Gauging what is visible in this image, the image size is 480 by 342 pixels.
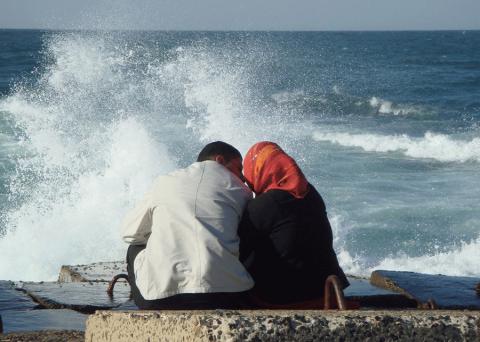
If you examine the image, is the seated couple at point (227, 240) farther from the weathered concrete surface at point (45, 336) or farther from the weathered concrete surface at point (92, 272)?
the weathered concrete surface at point (92, 272)

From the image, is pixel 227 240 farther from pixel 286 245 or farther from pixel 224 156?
pixel 224 156

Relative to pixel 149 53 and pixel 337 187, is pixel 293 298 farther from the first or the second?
pixel 149 53

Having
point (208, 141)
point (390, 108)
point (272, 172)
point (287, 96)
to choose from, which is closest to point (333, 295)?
point (272, 172)

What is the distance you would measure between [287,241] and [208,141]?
14.0 metres

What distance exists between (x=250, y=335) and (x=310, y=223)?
1284 millimetres

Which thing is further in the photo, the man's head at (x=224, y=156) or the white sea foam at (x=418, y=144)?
the white sea foam at (x=418, y=144)

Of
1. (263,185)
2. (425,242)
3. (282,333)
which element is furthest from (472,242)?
(282,333)

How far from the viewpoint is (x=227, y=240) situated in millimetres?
3939

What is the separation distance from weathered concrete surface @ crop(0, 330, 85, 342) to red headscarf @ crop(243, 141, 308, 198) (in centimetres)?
104

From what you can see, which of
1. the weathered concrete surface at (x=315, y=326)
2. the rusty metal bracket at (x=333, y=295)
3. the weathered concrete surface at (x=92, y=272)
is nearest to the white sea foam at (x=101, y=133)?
the weathered concrete surface at (x=92, y=272)

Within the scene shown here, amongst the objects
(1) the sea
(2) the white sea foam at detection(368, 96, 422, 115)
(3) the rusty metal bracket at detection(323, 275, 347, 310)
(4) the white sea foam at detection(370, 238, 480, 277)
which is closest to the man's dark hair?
(3) the rusty metal bracket at detection(323, 275, 347, 310)

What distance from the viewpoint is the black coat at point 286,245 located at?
→ 4.05 metres

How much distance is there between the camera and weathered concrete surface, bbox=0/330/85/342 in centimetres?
412

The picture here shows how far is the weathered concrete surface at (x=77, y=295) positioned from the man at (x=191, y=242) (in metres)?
1.11
